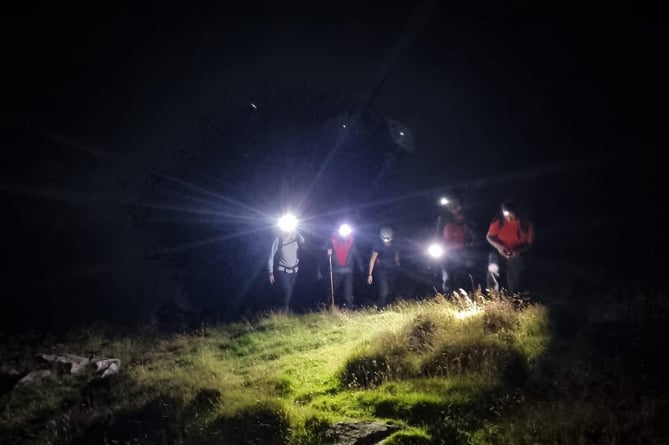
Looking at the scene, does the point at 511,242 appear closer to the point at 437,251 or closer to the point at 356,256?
the point at 437,251

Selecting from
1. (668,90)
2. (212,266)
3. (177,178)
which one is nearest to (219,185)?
(177,178)

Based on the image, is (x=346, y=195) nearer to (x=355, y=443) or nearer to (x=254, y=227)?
(x=254, y=227)

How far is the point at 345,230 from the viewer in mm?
10523

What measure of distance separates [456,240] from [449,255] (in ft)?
1.27

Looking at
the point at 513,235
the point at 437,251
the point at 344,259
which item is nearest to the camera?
the point at 513,235

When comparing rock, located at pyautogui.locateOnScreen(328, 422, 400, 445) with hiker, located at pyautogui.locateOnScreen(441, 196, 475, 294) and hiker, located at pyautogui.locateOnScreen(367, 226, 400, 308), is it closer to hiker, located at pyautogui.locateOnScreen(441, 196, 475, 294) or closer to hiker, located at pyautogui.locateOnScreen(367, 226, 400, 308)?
hiker, located at pyautogui.locateOnScreen(441, 196, 475, 294)

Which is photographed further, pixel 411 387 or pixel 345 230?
pixel 345 230

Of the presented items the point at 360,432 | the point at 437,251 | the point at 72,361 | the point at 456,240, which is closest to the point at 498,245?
the point at 456,240

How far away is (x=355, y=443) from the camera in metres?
4.18

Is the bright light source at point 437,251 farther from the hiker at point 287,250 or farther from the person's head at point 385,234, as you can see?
the hiker at point 287,250

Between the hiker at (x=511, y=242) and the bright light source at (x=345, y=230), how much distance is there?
3543mm

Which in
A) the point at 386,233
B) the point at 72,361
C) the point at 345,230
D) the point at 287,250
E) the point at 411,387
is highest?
the point at 345,230

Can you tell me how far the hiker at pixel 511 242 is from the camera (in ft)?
26.2

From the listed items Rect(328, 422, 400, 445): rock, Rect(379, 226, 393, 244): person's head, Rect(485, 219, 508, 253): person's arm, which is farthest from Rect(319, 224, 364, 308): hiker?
Rect(328, 422, 400, 445): rock
